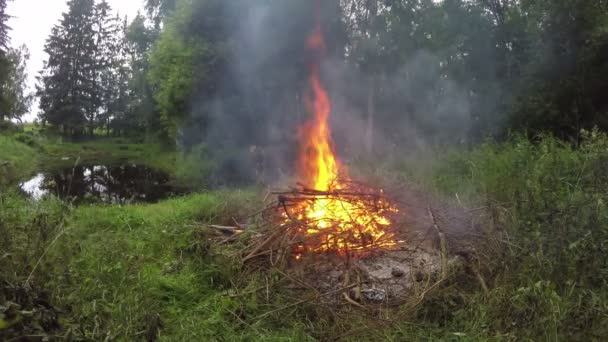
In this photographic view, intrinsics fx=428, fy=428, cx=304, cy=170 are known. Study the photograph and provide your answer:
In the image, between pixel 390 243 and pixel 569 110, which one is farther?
pixel 569 110

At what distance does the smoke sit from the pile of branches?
574 cm

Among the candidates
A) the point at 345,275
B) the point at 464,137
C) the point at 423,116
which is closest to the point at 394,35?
the point at 423,116

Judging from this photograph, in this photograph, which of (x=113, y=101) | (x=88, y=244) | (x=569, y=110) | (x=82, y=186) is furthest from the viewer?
(x=113, y=101)

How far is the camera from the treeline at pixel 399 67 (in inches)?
433

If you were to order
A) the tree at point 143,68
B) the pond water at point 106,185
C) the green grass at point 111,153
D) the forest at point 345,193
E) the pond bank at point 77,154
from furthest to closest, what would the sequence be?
the tree at point 143,68 < the green grass at point 111,153 < the pond bank at point 77,154 < the pond water at point 106,185 < the forest at point 345,193

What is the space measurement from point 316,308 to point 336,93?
942 cm

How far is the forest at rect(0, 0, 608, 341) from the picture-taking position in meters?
3.30

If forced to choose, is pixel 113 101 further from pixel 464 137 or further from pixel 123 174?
pixel 464 137

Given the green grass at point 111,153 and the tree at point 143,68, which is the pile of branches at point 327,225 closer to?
the green grass at point 111,153

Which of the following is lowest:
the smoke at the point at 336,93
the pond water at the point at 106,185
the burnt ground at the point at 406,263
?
the pond water at the point at 106,185

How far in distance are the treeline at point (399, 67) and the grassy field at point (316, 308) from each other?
7489 millimetres

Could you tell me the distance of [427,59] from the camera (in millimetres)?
12062

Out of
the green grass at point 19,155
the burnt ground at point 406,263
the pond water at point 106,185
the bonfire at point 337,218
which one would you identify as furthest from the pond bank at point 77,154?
the burnt ground at point 406,263

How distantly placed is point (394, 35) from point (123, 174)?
12451mm
